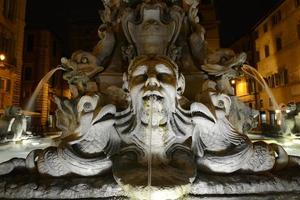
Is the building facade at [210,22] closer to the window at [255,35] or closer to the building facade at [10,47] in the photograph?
the window at [255,35]

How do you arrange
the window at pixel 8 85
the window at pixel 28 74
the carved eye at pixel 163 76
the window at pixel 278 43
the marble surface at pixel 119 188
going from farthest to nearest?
the window at pixel 28 74 < the window at pixel 278 43 < the window at pixel 8 85 < the carved eye at pixel 163 76 < the marble surface at pixel 119 188

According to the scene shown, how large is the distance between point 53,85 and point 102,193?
38308 millimetres

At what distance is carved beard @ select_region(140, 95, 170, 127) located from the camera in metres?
3.04

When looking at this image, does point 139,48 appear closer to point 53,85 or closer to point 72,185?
point 72,185

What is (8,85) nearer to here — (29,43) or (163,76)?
(29,43)

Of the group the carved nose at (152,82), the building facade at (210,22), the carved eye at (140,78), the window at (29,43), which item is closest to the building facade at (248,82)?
the building facade at (210,22)

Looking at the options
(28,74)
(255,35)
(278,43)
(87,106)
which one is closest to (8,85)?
(28,74)

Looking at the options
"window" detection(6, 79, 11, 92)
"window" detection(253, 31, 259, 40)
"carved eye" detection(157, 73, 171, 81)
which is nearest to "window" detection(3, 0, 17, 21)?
"window" detection(6, 79, 11, 92)

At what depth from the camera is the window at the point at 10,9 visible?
23.0m

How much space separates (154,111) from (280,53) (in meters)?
28.5

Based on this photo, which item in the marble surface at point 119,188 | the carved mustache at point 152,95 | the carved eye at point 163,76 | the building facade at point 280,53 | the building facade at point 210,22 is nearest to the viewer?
the marble surface at point 119,188

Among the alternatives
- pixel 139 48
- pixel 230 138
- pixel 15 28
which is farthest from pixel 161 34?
pixel 15 28

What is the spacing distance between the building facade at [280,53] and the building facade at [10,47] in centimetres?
2143

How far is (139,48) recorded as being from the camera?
15.9 ft
